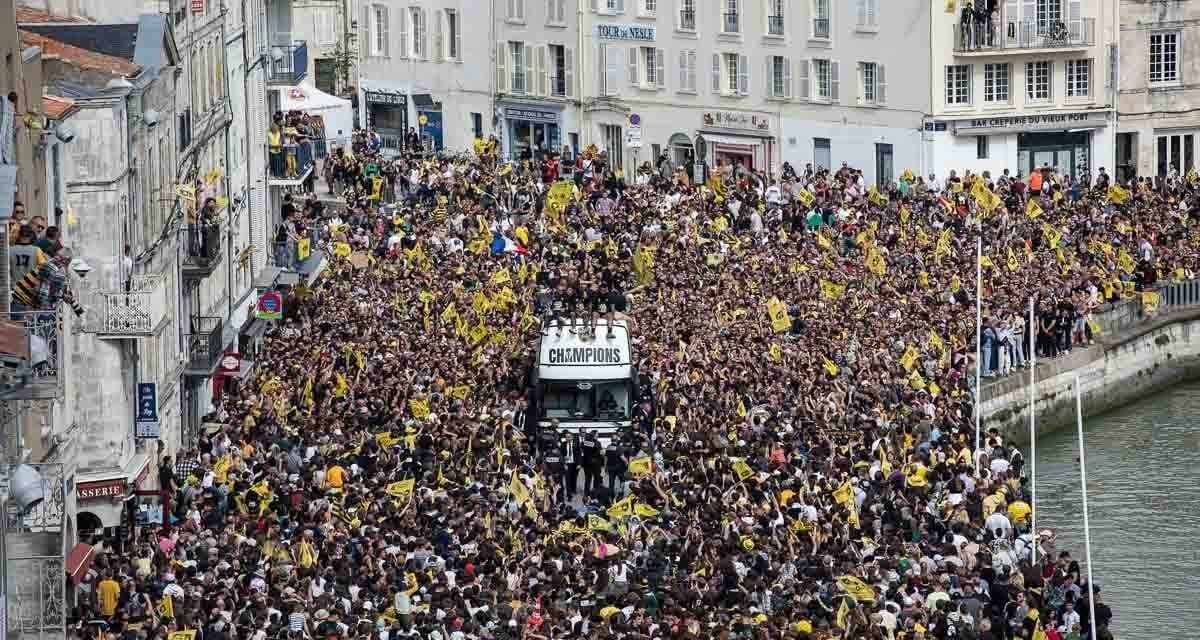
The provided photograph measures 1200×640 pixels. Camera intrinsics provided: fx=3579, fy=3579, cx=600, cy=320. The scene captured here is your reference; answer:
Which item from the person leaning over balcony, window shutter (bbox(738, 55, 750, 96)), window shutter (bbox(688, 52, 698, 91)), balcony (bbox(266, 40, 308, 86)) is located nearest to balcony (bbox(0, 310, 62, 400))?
the person leaning over balcony

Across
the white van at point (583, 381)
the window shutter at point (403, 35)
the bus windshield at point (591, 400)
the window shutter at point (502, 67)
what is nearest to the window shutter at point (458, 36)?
the window shutter at point (502, 67)

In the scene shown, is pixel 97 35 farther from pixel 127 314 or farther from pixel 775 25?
pixel 775 25

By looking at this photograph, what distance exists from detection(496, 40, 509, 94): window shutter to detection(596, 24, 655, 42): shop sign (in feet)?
15.7

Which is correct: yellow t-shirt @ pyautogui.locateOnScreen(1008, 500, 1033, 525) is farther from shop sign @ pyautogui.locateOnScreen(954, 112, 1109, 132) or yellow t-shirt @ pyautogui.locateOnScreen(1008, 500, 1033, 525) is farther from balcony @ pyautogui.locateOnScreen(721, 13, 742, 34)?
balcony @ pyautogui.locateOnScreen(721, 13, 742, 34)

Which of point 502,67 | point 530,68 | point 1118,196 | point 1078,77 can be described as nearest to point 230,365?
point 1118,196

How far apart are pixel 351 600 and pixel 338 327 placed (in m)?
21.0

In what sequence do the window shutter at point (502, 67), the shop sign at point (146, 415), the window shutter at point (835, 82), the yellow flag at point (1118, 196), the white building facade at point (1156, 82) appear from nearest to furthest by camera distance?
1. the shop sign at point (146, 415)
2. the yellow flag at point (1118, 196)
3. the white building facade at point (1156, 82)
4. the window shutter at point (835, 82)
5. the window shutter at point (502, 67)

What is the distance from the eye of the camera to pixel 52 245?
50.8 m

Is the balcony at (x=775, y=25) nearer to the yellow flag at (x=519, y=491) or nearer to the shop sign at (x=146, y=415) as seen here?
the shop sign at (x=146, y=415)

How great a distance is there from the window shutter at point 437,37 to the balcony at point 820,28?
17252 millimetres

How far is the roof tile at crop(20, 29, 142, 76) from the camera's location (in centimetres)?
6112

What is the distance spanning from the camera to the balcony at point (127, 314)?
A: 6081 cm

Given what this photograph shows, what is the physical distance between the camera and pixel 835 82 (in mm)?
103438

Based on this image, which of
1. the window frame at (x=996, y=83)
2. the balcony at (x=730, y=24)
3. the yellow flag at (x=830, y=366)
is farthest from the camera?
the balcony at (x=730, y=24)
